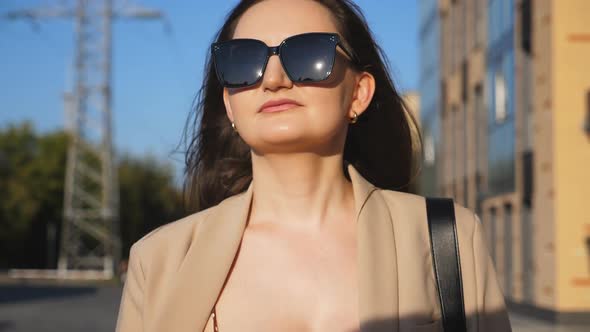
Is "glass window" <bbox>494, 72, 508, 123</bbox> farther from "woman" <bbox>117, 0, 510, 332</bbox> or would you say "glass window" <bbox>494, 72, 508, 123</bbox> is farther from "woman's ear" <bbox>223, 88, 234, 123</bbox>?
"woman" <bbox>117, 0, 510, 332</bbox>

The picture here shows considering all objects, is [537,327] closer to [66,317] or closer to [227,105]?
[66,317]

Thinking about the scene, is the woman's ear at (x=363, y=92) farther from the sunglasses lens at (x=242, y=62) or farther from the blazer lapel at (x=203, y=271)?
the blazer lapel at (x=203, y=271)

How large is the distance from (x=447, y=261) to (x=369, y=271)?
0.73 feet

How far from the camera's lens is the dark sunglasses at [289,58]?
9.32 feet

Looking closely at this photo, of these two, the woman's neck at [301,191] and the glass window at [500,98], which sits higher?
the glass window at [500,98]

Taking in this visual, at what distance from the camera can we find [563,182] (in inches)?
808

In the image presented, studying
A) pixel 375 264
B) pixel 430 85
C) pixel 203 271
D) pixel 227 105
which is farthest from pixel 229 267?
pixel 430 85

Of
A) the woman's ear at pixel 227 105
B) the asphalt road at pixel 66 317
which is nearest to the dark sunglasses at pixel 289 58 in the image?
the woman's ear at pixel 227 105

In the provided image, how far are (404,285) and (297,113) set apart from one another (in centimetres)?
57

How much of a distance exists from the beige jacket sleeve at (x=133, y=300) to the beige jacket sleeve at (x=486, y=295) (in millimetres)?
952

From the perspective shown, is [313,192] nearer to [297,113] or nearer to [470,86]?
[297,113]

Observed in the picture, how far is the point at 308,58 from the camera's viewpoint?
9.33 ft

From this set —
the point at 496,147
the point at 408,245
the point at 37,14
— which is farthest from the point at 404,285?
the point at 37,14

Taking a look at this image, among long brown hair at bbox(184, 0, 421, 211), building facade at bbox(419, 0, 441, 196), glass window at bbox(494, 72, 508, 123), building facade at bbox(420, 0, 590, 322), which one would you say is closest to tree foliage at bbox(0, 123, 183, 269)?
building facade at bbox(419, 0, 441, 196)
